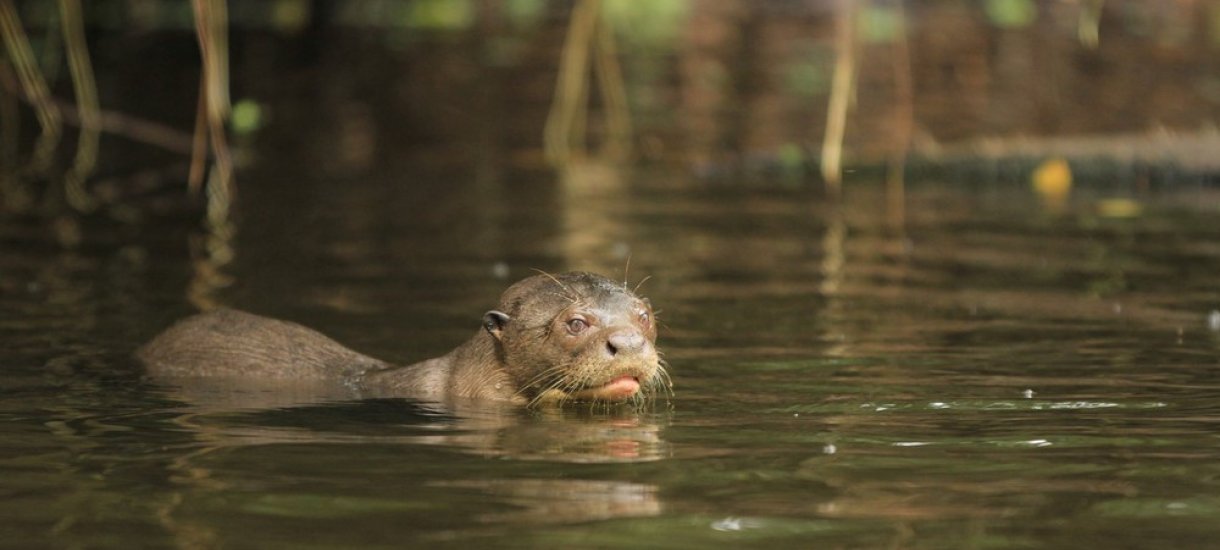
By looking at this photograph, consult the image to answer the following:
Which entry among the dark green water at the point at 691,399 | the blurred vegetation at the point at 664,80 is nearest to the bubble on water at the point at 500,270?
the dark green water at the point at 691,399

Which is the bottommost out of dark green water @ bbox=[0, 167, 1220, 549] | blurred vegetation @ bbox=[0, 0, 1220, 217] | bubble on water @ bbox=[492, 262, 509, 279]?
dark green water @ bbox=[0, 167, 1220, 549]

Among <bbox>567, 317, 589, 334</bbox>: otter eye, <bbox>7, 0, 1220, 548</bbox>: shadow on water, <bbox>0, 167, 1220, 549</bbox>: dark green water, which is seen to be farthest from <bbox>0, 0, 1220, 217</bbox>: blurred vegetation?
<bbox>567, 317, 589, 334</bbox>: otter eye

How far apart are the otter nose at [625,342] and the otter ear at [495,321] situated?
26.2 inches

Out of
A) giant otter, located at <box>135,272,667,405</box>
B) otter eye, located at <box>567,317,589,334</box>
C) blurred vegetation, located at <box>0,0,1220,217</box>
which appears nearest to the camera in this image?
giant otter, located at <box>135,272,667,405</box>

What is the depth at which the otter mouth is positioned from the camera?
26.8ft

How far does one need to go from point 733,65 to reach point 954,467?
1028 inches

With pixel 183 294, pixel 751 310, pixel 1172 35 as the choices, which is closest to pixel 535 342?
pixel 751 310

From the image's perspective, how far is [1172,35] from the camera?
3741 cm

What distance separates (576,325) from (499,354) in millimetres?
564

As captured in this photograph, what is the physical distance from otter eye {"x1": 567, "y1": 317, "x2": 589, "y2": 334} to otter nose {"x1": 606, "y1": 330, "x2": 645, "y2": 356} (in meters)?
0.19

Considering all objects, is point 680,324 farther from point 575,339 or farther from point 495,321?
point 575,339

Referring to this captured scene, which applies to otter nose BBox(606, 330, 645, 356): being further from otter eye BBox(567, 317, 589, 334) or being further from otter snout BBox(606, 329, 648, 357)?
otter eye BBox(567, 317, 589, 334)

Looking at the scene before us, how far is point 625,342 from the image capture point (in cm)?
815

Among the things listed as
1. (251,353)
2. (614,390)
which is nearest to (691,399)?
(614,390)
